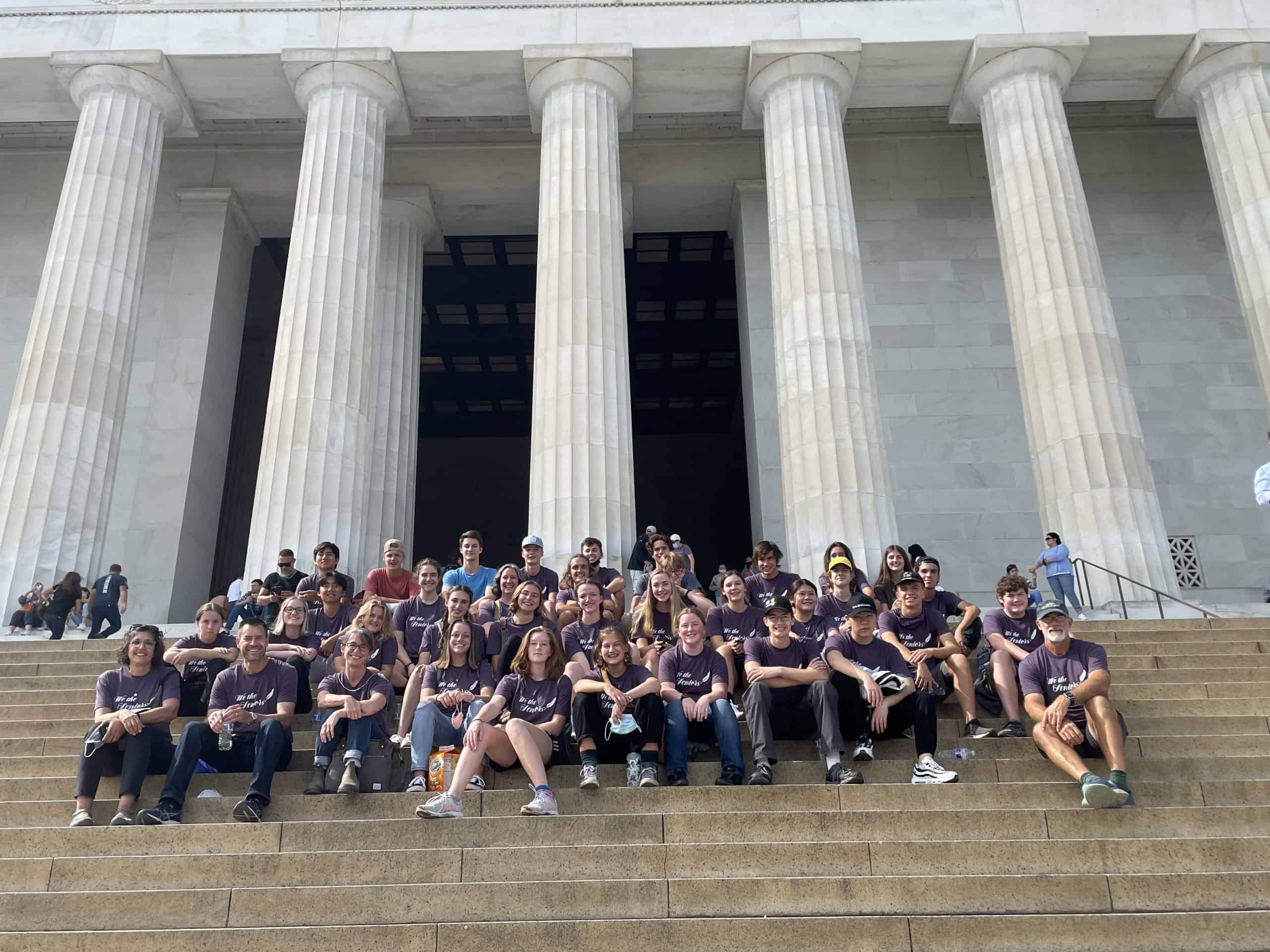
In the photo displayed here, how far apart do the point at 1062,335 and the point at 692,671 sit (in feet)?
46.0

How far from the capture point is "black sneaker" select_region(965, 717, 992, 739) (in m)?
10.3

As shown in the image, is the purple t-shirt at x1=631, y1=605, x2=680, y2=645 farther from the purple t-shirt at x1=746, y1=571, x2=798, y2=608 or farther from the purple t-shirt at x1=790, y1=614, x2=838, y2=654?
the purple t-shirt at x1=746, y1=571, x2=798, y2=608

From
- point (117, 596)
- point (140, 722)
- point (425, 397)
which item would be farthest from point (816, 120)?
point (425, 397)

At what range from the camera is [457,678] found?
33.1 ft

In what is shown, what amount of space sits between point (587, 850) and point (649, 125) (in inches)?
883

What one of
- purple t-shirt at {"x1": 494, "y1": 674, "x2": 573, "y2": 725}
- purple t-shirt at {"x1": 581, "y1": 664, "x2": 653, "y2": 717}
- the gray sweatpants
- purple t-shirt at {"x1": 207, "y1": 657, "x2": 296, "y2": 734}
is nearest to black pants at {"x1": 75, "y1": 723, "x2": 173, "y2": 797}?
purple t-shirt at {"x1": 207, "y1": 657, "x2": 296, "y2": 734}

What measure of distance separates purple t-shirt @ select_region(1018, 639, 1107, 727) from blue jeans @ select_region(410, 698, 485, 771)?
4944 millimetres

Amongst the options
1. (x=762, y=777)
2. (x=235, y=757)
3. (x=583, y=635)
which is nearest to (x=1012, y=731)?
(x=762, y=777)

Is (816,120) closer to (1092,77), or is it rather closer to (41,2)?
(1092,77)

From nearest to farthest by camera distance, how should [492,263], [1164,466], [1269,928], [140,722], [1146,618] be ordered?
[1269,928], [140,722], [1146,618], [1164,466], [492,263]

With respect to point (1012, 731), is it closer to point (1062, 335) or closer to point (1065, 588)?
point (1065, 588)

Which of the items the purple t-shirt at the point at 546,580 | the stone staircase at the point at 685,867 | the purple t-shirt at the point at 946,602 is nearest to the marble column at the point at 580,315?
the purple t-shirt at the point at 546,580

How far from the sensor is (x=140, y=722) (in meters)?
9.25

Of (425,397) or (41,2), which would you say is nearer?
(41,2)
